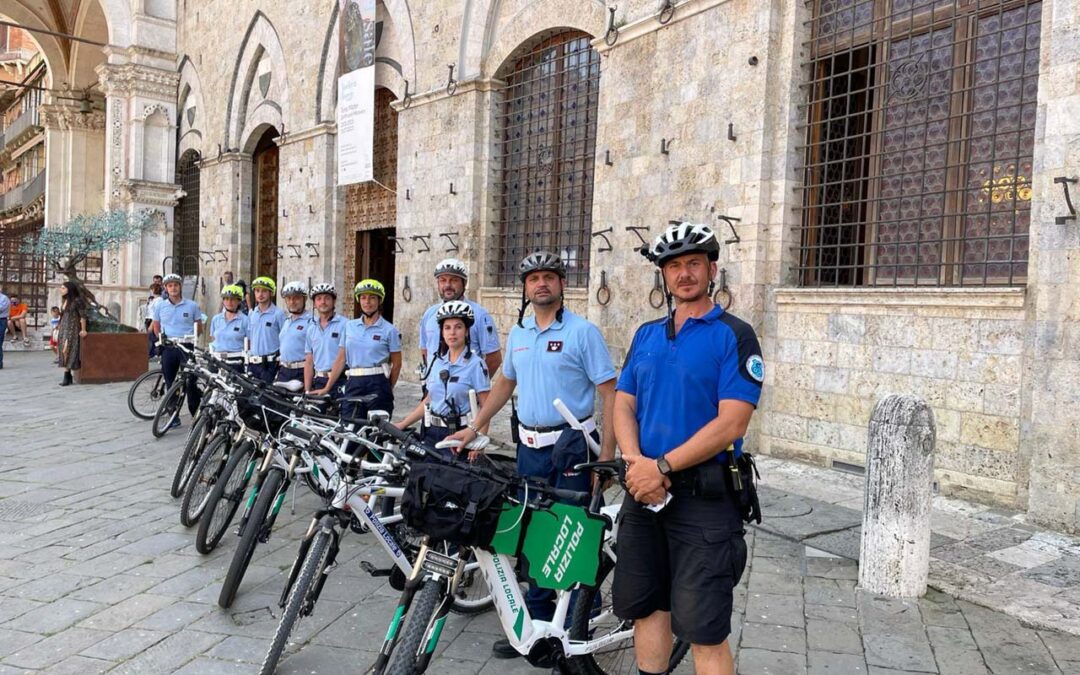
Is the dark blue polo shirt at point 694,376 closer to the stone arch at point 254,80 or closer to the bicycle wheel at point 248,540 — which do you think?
the bicycle wheel at point 248,540

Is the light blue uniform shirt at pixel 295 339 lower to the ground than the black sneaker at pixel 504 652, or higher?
higher

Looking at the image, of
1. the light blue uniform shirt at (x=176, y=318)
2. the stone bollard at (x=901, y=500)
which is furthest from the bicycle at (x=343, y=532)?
the light blue uniform shirt at (x=176, y=318)

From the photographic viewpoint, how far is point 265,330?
8.47 m

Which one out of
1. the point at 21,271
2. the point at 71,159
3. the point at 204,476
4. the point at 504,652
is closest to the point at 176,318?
the point at 204,476

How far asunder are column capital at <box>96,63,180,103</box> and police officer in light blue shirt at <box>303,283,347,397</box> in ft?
61.8

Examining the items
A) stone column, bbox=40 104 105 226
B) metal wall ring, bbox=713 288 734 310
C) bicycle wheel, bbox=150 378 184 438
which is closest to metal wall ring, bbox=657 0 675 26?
metal wall ring, bbox=713 288 734 310

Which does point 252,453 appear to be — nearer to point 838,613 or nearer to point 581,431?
point 581,431

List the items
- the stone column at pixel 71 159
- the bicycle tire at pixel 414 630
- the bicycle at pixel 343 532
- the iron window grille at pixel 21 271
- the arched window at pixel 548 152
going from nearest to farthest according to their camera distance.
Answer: the bicycle tire at pixel 414 630 → the bicycle at pixel 343 532 → the arched window at pixel 548 152 → the iron window grille at pixel 21 271 → the stone column at pixel 71 159

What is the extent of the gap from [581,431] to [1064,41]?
4633 mm

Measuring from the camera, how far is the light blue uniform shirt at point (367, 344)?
20.9 ft

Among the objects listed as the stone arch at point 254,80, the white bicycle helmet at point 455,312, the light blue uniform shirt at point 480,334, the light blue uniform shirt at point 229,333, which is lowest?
the light blue uniform shirt at point 229,333

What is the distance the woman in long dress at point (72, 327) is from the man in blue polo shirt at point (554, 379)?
12.2 metres

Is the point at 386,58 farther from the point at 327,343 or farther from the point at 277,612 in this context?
the point at 277,612

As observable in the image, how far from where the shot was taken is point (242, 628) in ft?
12.7
